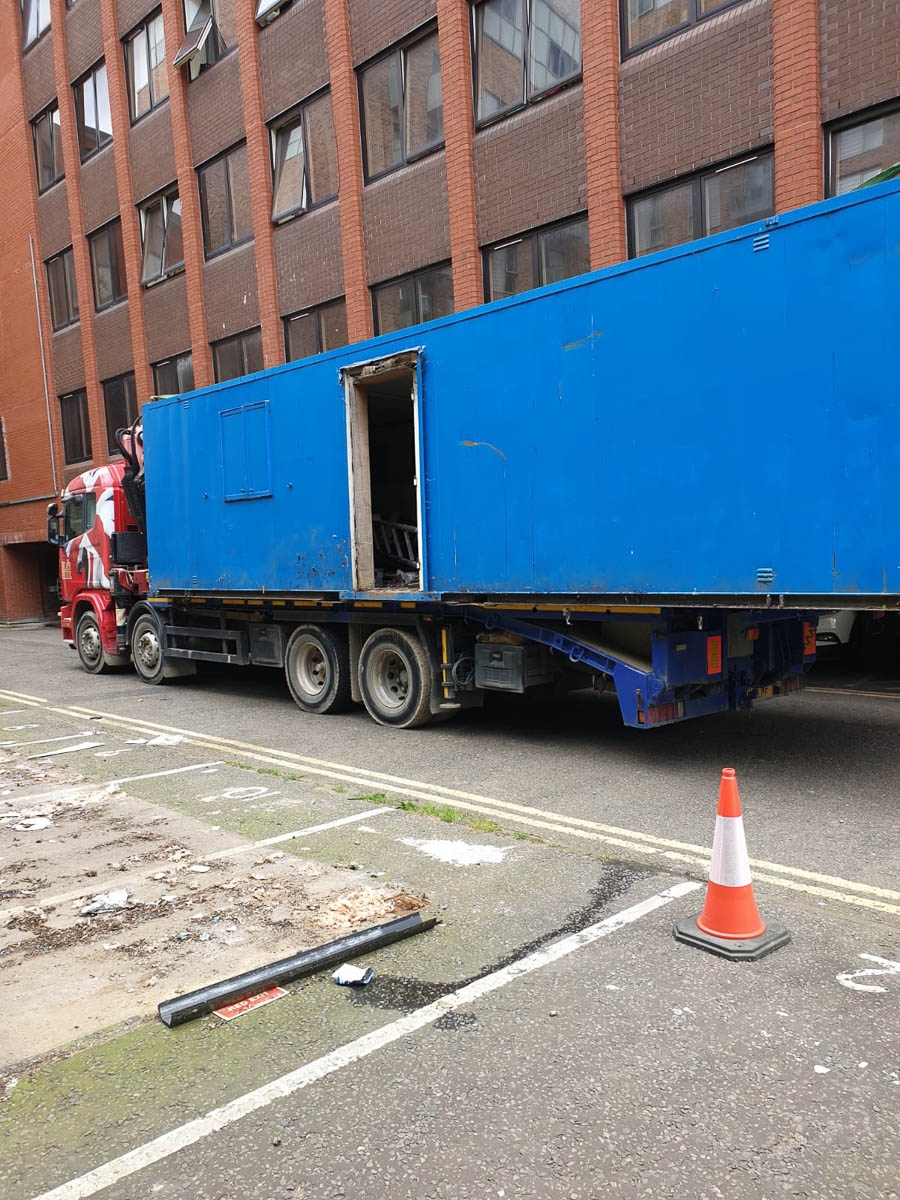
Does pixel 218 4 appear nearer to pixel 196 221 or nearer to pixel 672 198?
pixel 196 221

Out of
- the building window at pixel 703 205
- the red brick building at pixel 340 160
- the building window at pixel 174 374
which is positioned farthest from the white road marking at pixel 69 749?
the building window at pixel 174 374

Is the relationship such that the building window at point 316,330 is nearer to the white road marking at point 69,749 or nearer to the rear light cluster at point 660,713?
the white road marking at point 69,749

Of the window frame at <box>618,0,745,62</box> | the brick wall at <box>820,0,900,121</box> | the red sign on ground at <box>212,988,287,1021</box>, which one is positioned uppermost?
the window frame at <box>618,0,745,62</box>

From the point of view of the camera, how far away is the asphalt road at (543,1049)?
255 centimetres

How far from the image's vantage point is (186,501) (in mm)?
11328

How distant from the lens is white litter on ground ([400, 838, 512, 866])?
510cm

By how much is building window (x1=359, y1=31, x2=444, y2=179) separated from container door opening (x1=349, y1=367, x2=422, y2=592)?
709 centimetres

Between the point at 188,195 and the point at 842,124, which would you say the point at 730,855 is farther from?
the point at 188,195

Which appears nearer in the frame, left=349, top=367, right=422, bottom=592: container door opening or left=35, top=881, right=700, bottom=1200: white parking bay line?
left=35, top=881, right=700, bottom=1200: white parking bay line

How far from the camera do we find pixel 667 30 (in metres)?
11.9

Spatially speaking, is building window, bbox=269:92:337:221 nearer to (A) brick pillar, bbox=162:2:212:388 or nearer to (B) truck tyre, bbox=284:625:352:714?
(A) brick pillar, bbox=162:2:212:388

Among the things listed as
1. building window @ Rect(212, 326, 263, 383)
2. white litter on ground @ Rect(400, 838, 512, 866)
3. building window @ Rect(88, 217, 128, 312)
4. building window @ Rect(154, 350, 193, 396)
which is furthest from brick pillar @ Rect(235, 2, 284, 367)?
white litter on ground @ Rect(400, 838, 512, 866)

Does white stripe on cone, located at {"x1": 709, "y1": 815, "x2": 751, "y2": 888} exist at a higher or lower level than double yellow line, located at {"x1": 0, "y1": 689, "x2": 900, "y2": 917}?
higher

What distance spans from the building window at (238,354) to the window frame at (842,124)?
37.9 feet
